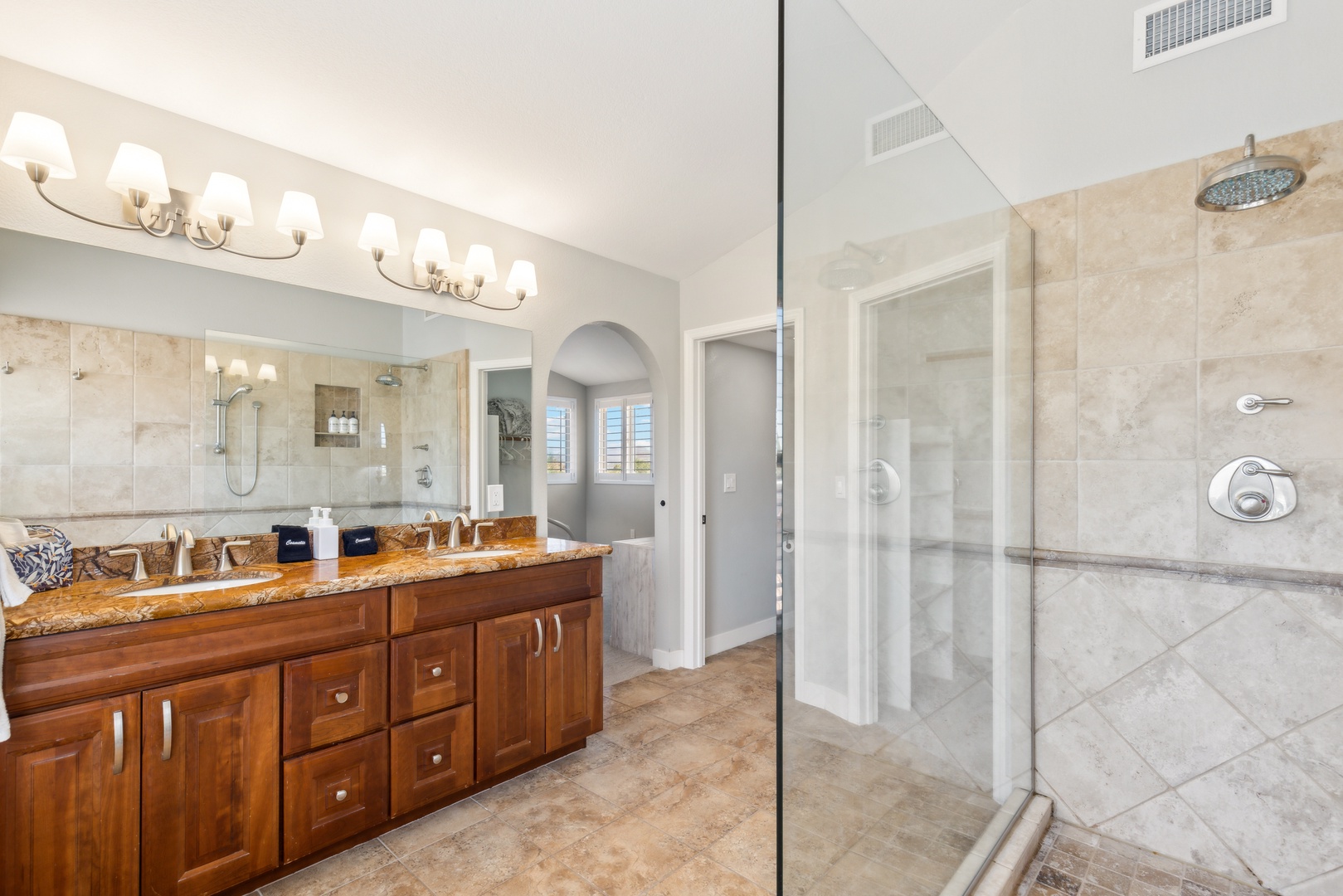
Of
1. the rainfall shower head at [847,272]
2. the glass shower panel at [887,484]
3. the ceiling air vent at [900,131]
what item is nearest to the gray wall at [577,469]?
the glass shower panel at [887,484]

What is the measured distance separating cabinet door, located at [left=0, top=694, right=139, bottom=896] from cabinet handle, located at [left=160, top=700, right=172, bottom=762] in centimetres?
5

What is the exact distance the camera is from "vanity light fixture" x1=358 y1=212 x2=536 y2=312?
91.7 inches

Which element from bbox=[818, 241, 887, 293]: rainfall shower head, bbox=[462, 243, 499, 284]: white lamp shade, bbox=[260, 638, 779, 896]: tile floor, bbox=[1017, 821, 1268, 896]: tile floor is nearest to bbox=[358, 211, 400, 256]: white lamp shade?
bbox=[462, 243, 499, 284]: white lamp shade

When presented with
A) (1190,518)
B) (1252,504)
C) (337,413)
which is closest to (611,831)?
(337,413)

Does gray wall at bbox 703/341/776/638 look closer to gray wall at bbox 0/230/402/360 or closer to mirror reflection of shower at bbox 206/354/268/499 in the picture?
gray wall at bbox 0/230/402/360

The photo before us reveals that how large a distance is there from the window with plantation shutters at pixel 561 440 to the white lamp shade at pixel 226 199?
3643mm

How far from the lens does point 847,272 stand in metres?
1.12

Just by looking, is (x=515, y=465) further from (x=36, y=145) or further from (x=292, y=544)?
(x=36, y=145)

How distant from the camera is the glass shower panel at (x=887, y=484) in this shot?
1.02 meters

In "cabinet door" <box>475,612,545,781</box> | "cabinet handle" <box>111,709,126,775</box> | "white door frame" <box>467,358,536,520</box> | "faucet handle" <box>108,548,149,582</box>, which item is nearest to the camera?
"cabinet handle" <box>111,709,126,775</box>

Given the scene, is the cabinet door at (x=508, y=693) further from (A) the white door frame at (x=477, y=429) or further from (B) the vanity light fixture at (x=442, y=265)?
(B) the vanity light fixture at (x=442, y=265)

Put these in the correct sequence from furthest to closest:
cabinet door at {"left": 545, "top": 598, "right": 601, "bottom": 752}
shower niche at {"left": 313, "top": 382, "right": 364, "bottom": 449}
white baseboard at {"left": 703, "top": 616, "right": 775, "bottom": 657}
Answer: white baseboard at {"left": 703, "top": 616, "right": 775, "bottom": 657} < cabinet door at {"left": 545, "top": 598, "right": 601, "bottom": 752} < shower niche at {"left": 313, "top": 382, "right": 364, "bottom": 449}

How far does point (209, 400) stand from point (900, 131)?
7.03ft

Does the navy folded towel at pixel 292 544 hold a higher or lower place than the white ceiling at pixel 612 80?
lower
